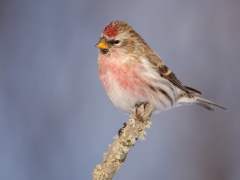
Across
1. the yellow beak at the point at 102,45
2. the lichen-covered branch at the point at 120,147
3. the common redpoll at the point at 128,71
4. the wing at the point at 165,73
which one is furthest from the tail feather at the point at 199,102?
the lichen-covered branch at the point at 120,147

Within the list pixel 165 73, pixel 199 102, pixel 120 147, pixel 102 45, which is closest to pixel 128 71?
pixel 102 45

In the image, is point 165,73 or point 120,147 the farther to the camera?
point 165,73

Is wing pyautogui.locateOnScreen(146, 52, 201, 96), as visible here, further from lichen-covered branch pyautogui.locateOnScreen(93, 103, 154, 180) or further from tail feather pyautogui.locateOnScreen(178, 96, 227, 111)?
lichen-covered branch pyautogui.locateOnScreen(93, 103, 154, 180)

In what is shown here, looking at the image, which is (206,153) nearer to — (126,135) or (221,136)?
(221,136)

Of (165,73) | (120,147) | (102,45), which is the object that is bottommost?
(120,147)

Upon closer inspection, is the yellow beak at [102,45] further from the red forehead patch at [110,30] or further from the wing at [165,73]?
the wing at [165,73]

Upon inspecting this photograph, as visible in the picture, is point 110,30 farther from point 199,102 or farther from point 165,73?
point 199,102
